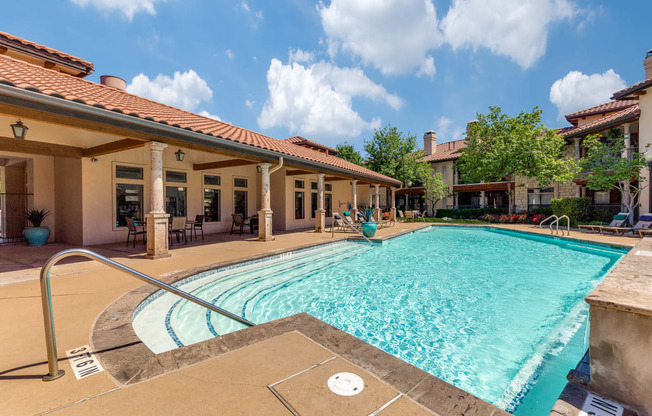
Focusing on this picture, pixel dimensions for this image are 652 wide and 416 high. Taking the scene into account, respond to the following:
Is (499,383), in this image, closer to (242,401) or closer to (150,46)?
(242,401)

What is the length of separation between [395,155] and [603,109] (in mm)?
15750

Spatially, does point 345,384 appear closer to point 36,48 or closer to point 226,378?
point 226,378

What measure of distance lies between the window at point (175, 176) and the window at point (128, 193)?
90 cm

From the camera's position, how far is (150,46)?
14.3 metres

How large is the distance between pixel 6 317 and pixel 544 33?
858 inches

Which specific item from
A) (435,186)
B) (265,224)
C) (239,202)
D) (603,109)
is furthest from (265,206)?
(603,109)

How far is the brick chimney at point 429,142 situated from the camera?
32984mm

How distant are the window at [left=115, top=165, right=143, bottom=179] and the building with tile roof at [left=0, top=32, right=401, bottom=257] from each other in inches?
1.2

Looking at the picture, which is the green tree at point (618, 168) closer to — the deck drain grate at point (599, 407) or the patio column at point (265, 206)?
the patio column at point (265, 206)

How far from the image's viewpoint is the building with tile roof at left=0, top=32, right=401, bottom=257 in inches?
A: 201

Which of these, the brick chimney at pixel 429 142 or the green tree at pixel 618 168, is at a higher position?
the brick chimney at pixel 429 142

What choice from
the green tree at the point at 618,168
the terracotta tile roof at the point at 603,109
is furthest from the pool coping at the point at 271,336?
the terracotta tile roof at the point at 603,109

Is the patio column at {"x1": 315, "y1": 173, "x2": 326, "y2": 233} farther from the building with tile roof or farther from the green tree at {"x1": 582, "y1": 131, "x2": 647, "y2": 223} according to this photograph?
the green tree at {"x1": 582, "y1": 131, "x2": 647, "y2": 223}

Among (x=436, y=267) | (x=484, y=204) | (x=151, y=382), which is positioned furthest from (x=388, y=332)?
(x=484, y=204)
